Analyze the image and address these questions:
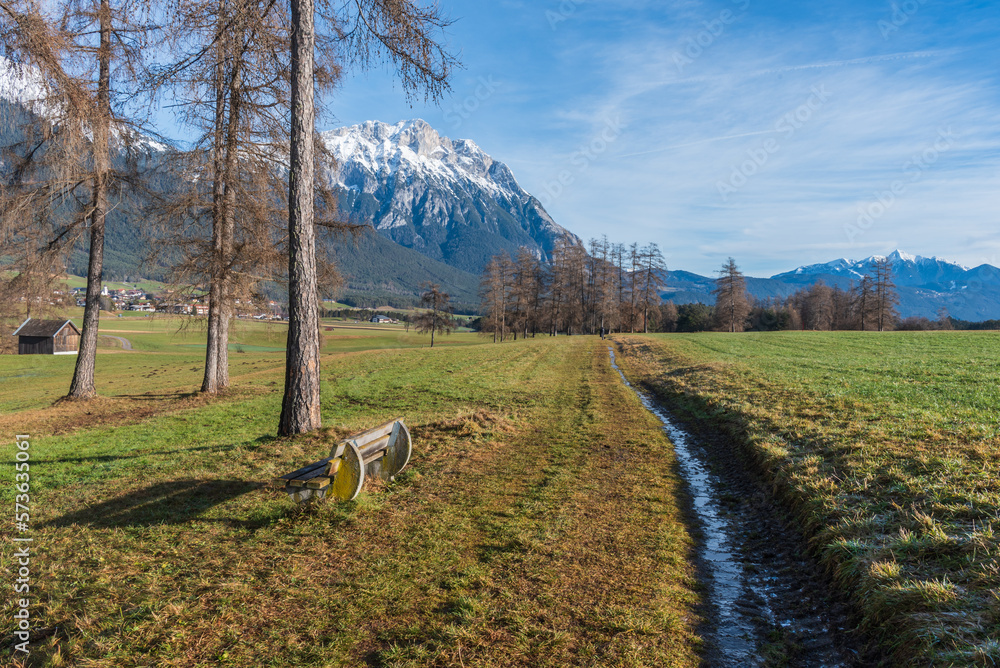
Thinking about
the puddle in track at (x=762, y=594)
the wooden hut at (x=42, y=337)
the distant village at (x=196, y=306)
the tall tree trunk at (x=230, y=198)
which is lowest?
the wooden hut at (x=42, y=337)

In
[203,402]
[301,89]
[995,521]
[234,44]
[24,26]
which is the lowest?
[203,402]

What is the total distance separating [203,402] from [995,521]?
58.5 ft

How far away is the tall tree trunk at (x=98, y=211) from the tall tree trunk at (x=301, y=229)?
7200mm

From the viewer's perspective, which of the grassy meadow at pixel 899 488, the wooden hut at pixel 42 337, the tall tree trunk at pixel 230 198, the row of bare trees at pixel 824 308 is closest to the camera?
the grassy meadow at pixel 899 488

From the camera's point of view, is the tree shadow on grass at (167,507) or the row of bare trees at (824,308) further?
the row of bare trees at (824,308)

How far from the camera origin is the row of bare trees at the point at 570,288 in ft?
215

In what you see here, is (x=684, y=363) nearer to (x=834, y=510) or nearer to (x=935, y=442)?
(x=935, y=442)

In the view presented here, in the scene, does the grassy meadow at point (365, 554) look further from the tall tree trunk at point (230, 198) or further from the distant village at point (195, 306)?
the tall tree trunk at point (230, 198)

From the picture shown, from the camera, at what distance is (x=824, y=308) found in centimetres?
8688

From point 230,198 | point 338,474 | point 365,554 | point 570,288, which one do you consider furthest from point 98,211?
point 570,288

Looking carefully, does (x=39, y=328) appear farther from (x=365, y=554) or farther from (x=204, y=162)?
(x=365, y=554)

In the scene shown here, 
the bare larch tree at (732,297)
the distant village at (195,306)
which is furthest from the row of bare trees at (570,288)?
the distant village at (195,306)

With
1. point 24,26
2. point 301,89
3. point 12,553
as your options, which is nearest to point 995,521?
point 12,553

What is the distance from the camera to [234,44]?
8.91m
